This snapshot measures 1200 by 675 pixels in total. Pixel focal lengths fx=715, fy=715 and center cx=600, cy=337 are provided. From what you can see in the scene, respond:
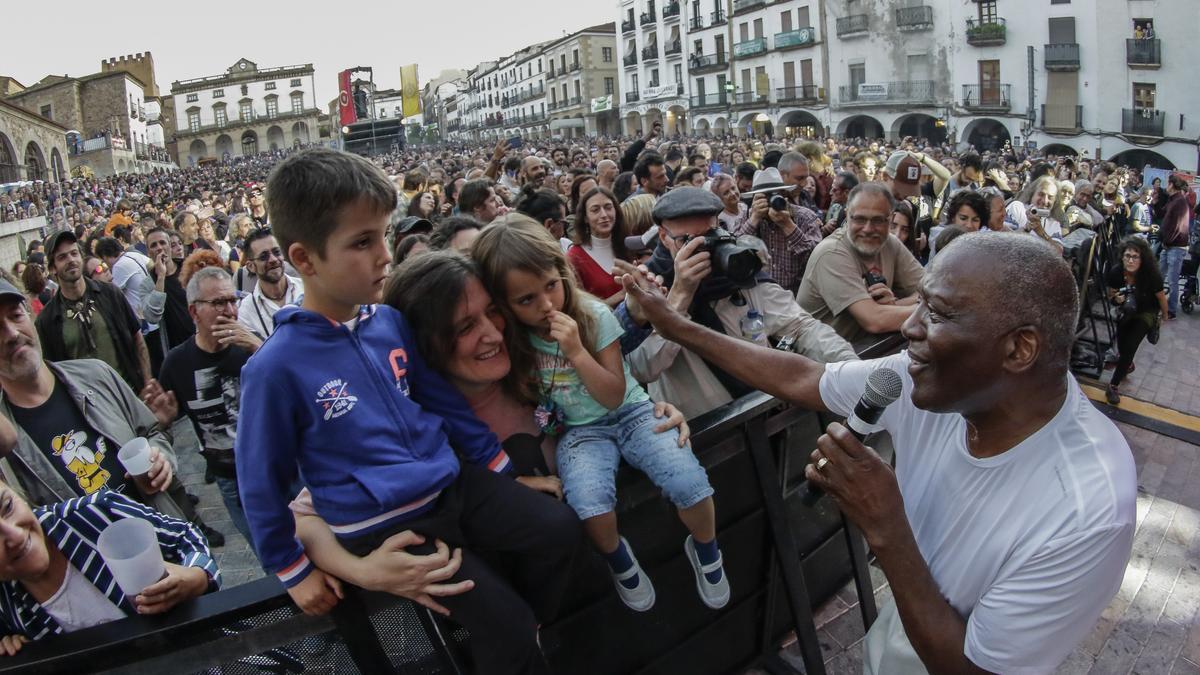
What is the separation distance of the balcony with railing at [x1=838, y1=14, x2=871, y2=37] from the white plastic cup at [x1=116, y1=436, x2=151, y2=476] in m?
38.4

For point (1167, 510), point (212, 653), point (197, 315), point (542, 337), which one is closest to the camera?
point (212, 653)

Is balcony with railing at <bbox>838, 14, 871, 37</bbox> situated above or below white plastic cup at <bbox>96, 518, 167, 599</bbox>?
above

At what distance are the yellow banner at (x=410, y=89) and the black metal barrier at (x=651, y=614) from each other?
48098 millimetres

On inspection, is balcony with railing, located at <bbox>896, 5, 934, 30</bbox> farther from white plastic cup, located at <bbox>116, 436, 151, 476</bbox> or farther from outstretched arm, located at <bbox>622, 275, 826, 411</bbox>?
white plastic cup, located at <bbox>116, 436, 151, 476</bbox>

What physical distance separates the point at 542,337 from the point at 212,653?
3.67 feet

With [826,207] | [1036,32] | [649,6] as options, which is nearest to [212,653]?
[826,207]

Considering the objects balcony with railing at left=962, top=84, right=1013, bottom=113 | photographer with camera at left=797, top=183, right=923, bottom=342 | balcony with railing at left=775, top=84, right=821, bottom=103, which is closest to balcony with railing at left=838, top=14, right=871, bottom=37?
balcony with railing at left=775, top=84, right=821, bottom=103

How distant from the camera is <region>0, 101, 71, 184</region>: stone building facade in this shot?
31.1 meters

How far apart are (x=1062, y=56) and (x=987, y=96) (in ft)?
10.7

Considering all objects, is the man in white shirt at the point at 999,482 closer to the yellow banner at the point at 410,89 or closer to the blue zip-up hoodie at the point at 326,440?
the blue zip-up hoodie at the point at 326,440

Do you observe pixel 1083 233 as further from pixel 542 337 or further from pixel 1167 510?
pixel 542 337

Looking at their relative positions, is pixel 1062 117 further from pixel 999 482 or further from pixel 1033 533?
pixel 1033 533

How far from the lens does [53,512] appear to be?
1746 millimetres

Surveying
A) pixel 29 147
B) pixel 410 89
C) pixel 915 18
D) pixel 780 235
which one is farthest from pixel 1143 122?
pixel 29 147
